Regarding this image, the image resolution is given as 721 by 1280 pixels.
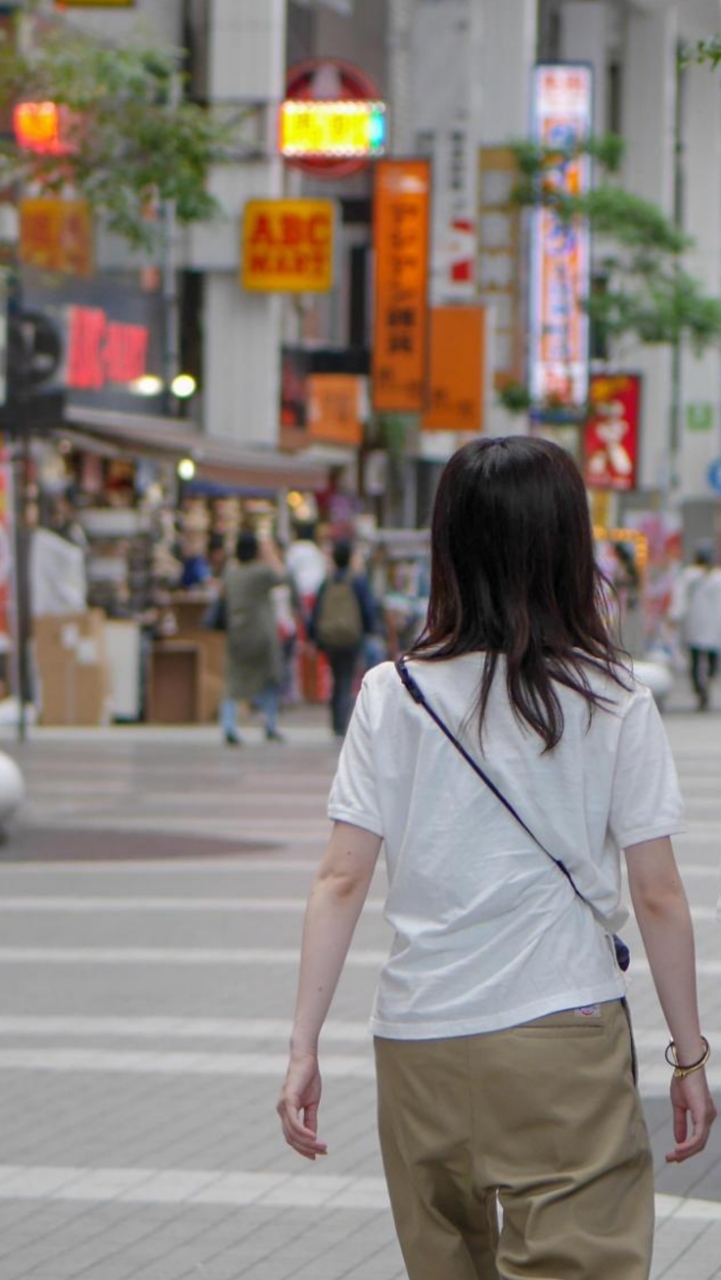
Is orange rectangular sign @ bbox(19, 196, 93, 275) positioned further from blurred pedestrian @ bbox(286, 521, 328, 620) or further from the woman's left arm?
the woman's left arm

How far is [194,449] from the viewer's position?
27594 millimetres

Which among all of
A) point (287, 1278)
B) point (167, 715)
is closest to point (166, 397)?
point (167, 715)

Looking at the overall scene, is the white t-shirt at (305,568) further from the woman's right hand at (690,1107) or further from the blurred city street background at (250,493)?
the woman's right hand at (690,1107)

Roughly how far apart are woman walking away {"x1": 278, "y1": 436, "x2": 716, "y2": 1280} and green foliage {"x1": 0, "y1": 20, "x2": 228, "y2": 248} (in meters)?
14.3

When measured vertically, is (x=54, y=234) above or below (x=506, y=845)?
above

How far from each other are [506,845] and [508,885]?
6 cm

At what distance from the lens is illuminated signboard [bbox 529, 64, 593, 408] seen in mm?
43344

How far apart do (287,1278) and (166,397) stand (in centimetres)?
2736

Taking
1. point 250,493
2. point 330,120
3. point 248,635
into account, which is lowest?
point 248,635

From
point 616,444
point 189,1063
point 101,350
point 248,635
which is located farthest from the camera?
point 616,444

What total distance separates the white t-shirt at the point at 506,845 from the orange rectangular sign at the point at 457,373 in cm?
3334

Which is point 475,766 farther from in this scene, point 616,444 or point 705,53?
Result: point 616,444

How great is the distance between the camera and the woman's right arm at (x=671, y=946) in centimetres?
369

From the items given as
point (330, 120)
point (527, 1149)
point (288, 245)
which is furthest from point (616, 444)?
point (527, 1149)
